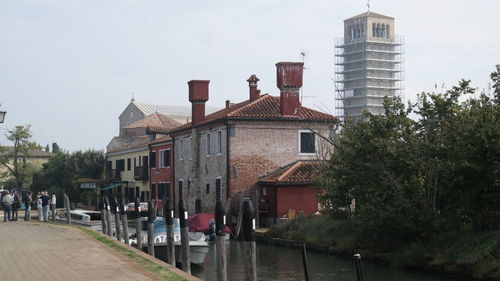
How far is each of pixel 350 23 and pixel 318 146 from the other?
5779 inches

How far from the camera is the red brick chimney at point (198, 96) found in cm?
4647

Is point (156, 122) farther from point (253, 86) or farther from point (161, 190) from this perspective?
point (253, 86)

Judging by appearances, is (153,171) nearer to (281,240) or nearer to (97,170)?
(97,170)

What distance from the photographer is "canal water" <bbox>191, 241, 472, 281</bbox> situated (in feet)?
72.0

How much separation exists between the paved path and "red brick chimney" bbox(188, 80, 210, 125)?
77.8 ft

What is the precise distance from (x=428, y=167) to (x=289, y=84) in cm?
1861

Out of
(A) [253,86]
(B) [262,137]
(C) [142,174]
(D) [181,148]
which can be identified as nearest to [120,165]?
(C) [142,174]

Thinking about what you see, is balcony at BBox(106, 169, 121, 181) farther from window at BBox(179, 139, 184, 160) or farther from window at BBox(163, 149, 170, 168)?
window at BBox(179, 139, 184, 160)

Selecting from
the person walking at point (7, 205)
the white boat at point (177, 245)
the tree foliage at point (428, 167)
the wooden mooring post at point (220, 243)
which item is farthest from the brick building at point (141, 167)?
the wooden mooring post at point (220, 243)

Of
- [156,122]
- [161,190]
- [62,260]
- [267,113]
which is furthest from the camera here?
[156,122]

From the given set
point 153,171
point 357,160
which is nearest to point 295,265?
point 357,160

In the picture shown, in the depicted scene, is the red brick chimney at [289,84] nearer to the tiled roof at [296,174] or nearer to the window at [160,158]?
the tiled roof at [296,174]

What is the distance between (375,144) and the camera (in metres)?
24.9

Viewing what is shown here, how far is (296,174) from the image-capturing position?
127ft
